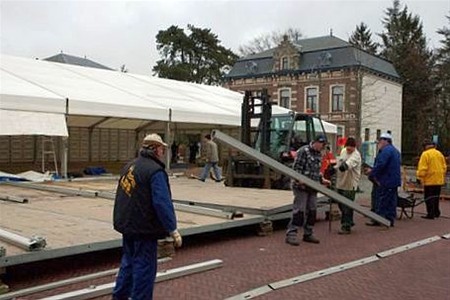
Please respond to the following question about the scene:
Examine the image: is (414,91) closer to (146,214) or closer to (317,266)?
(317,266)

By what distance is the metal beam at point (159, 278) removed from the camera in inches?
214

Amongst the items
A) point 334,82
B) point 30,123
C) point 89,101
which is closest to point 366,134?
point 334,82

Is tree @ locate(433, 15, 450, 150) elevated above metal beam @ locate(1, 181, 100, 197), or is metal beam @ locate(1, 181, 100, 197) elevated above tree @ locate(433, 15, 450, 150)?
tree @ locate(433, 15, 450, 150)

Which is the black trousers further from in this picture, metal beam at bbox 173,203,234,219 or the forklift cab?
metal beam at bbox 173,203,234,219

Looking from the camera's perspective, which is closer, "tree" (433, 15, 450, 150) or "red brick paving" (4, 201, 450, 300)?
"red brick paving" (4, 201, 450, 300)

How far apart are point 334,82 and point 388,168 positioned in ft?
111

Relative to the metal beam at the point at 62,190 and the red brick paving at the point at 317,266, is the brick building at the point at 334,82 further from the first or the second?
the red brick paving at the point at 317,266

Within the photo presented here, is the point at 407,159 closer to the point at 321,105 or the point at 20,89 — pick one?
the point at 321,105

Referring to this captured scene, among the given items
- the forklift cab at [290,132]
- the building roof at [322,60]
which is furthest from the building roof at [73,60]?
the forklift cab at [290,132]

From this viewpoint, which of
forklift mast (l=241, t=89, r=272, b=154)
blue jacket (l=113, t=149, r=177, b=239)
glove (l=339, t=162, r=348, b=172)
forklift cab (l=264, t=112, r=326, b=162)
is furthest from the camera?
forklift cab (l=264, t=112, r=326, b=162)

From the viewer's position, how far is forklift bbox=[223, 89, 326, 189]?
1346cm

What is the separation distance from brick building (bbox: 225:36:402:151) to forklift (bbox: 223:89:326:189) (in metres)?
26.7


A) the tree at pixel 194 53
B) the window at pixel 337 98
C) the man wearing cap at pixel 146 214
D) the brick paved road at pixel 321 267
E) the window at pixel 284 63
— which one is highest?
the tree at pixel 194 53

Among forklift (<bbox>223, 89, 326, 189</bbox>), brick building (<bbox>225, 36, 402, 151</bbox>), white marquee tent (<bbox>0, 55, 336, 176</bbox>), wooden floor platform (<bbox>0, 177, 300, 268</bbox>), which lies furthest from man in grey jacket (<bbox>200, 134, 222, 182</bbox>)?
brick building (<bbox>225, 36, 402, 151</bbox>)
